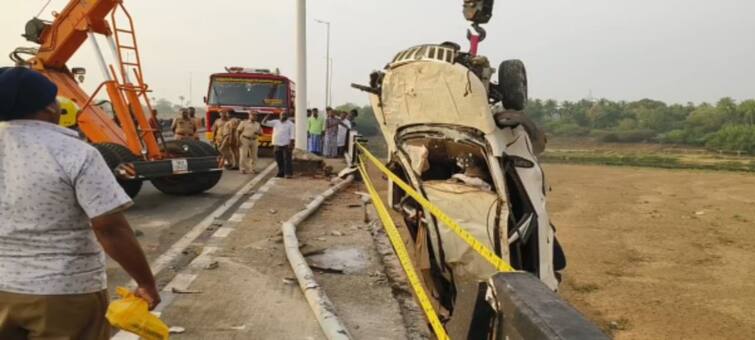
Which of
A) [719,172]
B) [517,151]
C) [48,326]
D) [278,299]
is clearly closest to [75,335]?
[48,326]

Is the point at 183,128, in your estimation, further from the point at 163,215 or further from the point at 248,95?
the point at 163,215

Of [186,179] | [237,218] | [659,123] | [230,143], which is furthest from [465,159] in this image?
[659,123]

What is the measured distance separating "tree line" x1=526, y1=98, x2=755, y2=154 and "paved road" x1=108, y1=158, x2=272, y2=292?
3139cm

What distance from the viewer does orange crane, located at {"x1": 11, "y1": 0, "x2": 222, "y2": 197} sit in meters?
9.55

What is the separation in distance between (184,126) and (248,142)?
1599 millimetres

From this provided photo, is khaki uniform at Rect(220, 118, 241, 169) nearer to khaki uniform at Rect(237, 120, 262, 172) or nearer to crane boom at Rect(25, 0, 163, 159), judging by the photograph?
khaki uniform at Rect(237, 120, 262, 172)

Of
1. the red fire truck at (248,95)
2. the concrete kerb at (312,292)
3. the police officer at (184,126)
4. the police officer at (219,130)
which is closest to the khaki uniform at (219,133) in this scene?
the police officer at (219,130)

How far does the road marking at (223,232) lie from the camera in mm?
7721

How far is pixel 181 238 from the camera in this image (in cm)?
764

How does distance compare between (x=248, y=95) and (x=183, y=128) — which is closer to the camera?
(x=183, y=128)

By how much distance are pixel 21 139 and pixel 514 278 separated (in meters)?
1.93

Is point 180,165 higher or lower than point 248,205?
higher

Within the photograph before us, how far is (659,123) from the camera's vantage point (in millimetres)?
49094

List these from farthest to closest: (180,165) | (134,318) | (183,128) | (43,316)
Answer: (183,128) < (180,165) < (134,318) < (43,316)
